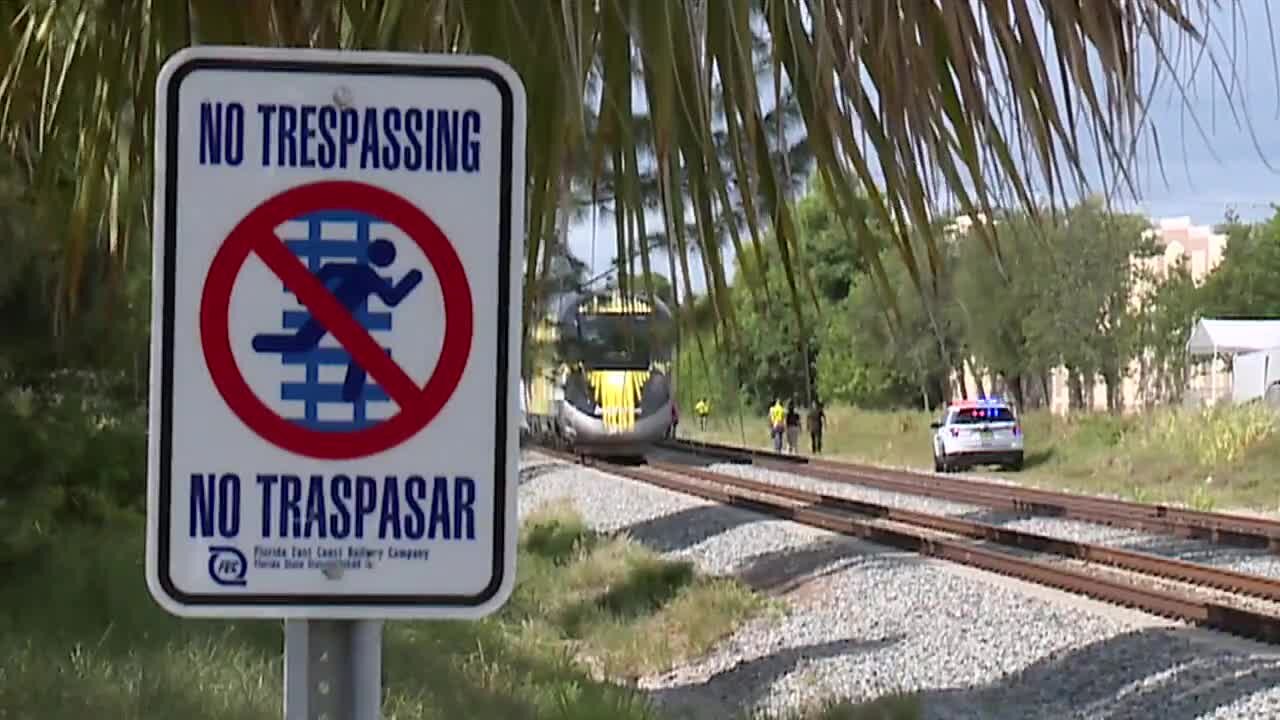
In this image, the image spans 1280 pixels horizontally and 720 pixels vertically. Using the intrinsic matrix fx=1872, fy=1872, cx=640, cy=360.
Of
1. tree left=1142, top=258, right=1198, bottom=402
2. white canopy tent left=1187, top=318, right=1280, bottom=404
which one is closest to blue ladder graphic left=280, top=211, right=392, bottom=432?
tree left=1142, top=258, right=1198, bottom=402

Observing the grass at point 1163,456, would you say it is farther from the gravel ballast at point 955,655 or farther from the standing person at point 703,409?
the standing person at point 703,409

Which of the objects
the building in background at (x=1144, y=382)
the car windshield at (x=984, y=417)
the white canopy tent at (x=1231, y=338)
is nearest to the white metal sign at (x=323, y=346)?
the car windshield at (x=984, y=417)

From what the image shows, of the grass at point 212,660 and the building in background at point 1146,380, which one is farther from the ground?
the building in background at point 1146,380

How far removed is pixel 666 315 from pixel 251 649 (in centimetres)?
664

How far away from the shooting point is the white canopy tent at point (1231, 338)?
5538cm

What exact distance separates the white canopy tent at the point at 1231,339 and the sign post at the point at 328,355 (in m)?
55.8

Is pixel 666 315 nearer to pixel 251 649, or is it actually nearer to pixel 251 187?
pixel 251 187

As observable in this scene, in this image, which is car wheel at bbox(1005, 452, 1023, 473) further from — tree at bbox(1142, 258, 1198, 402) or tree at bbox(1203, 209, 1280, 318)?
tree at bbox(1203, 209, 1280, 318)

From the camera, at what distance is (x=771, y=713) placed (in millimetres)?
12180

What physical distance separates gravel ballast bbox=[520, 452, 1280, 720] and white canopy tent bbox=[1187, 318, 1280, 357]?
38226 mm

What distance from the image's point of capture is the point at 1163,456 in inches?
1346

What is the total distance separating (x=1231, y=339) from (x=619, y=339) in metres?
56.0

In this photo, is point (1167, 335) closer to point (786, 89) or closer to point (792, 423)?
point (792, 423)

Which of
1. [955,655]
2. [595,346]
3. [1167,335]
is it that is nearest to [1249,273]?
[1167,335]
